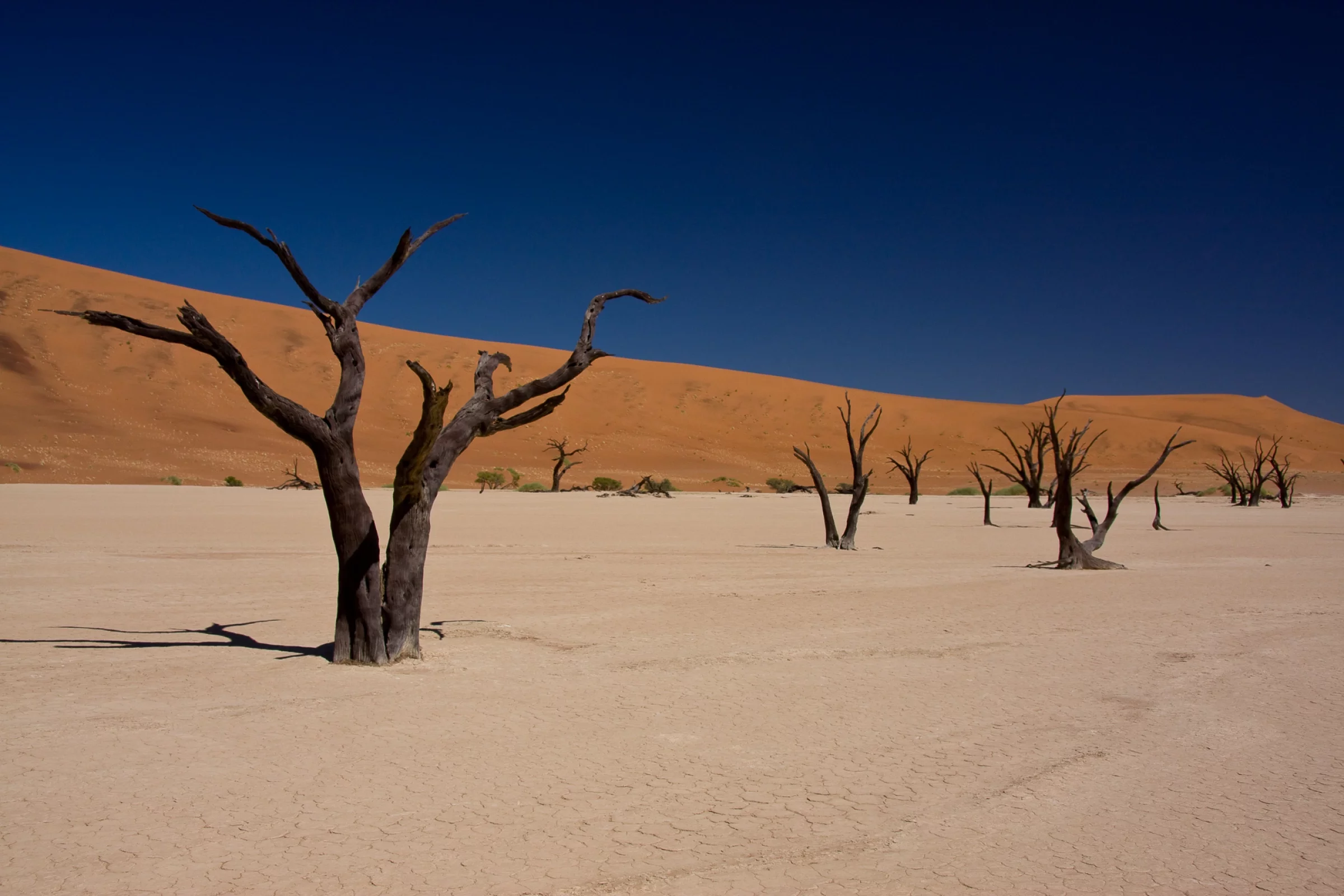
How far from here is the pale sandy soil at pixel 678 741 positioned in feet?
11.2

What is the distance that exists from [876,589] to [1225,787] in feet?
22.2

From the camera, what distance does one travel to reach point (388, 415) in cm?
5834

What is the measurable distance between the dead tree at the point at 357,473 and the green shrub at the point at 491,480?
32.7 m

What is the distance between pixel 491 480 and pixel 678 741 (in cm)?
3687

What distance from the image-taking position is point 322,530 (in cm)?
1827

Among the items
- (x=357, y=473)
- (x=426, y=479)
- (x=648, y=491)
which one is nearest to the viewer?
(x=357, y=473)

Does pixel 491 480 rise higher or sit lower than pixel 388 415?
lower

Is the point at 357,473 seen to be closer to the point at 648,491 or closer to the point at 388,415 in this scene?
the point at 648,491

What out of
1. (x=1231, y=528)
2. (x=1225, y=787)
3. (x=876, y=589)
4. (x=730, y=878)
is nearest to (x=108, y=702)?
(x=730, y=878)

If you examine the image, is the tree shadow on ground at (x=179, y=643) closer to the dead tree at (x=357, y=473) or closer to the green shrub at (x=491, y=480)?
the dead tree at (x=357, y=473)

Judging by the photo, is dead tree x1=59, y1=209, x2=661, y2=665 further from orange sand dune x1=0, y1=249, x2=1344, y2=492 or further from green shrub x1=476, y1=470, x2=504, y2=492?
green shrub x1=476, y1=470, x2=504, y2=492

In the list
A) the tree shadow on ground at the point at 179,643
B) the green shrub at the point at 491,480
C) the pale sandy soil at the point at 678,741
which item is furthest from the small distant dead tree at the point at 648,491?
the tree shadow on ground at the point at 179,643

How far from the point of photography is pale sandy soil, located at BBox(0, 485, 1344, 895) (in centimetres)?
342

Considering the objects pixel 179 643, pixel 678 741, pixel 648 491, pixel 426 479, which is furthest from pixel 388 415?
pixel 678 741
